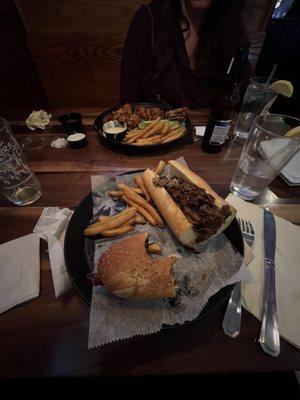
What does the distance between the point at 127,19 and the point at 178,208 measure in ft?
13.0

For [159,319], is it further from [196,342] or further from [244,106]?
[244,106]

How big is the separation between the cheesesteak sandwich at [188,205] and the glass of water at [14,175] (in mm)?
753

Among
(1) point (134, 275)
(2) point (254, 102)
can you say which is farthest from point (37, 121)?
(2) point (254, 102)

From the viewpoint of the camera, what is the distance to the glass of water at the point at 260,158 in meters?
1.27

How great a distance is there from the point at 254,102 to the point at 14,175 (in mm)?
1934

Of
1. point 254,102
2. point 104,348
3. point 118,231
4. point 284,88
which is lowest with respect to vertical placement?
point 104,348

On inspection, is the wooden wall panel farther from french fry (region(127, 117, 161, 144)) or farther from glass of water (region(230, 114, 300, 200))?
glass of water (region(230, 114, 300, 200))

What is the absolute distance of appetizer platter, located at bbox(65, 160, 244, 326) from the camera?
864 millimetres

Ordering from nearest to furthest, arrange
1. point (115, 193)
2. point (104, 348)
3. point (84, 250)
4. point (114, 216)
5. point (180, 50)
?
point (104, 348), point (84, 250), point (114, 216), point (115, 193), point (180, 50)

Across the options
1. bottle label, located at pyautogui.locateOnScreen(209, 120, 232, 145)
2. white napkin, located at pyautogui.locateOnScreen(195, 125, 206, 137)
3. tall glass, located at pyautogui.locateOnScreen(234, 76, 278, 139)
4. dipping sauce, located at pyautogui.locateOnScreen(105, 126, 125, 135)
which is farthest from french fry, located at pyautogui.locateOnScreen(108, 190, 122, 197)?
tall glass, located at pyautogui.locateOnScreen(234, 76, 278, 139)

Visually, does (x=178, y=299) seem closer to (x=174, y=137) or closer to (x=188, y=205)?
(x=188, y=205)

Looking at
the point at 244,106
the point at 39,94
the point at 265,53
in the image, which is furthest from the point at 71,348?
the point at 265,53

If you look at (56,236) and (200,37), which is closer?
(56,236)

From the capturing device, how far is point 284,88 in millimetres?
1495
